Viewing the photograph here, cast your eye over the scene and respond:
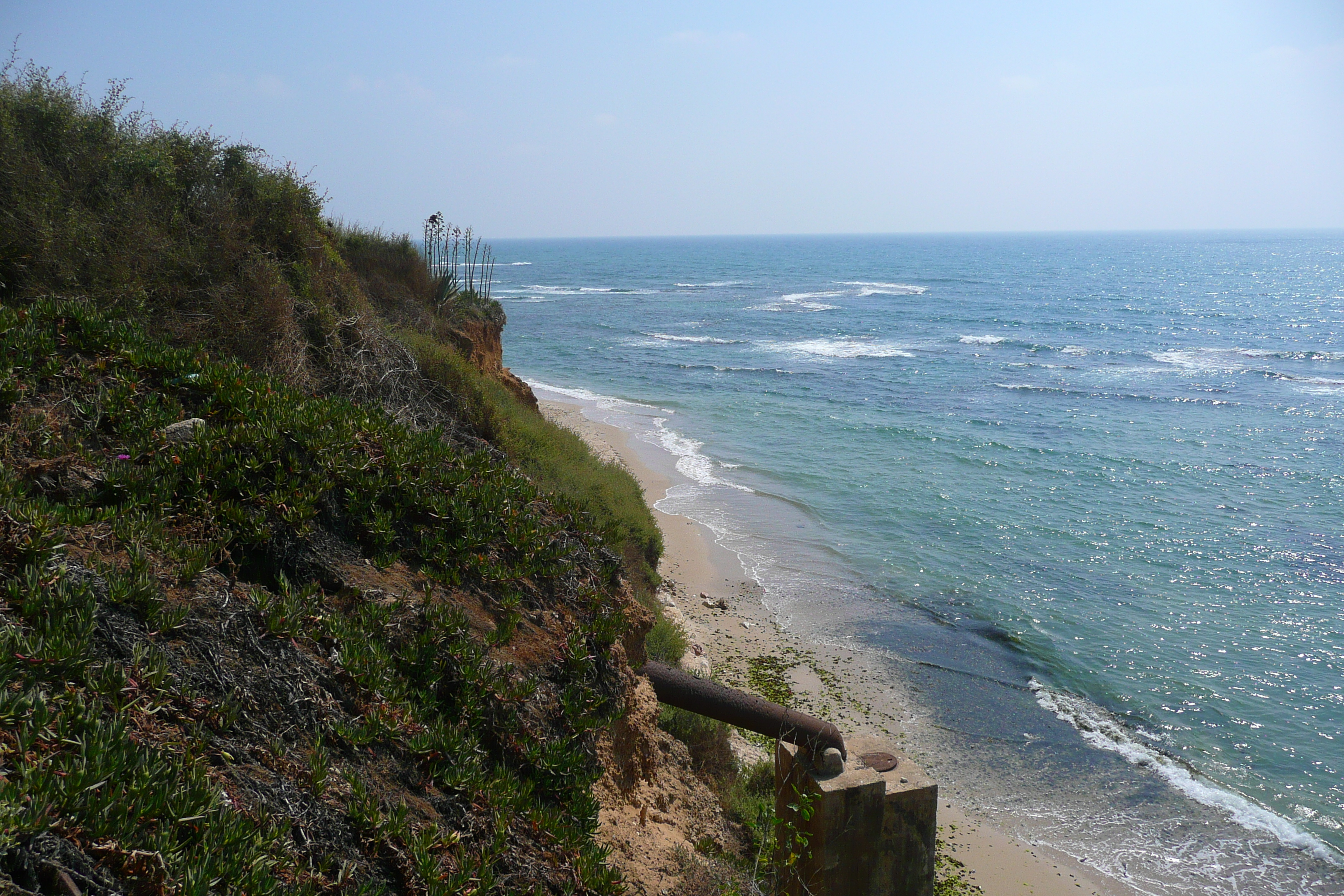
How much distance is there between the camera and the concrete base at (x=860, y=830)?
23.5ft

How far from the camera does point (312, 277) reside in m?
10.8

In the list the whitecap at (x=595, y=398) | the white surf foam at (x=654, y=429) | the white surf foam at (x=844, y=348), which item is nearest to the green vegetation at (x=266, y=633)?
the white surf foam at (x=654, y=429)

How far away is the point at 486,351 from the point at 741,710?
13162 mm

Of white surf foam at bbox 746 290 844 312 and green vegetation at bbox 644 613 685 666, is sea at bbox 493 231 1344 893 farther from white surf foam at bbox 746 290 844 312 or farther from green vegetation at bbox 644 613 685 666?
white surf foam at bbox 746 290 844 312

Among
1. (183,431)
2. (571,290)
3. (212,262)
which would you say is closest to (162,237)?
(212,262)

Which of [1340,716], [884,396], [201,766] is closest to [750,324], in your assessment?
[884,396]

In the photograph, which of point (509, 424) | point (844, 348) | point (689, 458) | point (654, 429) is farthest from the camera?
point (844, 348)

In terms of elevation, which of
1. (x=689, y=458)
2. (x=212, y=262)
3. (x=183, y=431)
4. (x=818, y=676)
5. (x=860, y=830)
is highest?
(x=212, y=262)

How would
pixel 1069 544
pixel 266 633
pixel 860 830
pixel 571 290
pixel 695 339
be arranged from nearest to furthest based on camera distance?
pixel 266 633, pixel 860 830, pixel 1069 544, pixel 695 339, pixel 571 290

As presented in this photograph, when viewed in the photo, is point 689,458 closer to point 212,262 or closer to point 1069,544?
point 1069,544

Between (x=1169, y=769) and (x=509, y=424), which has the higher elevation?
(x=509, y=424)

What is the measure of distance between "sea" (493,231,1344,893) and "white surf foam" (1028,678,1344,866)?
0.14 ft

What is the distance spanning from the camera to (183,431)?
5445 mm

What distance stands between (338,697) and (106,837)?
1660mm
